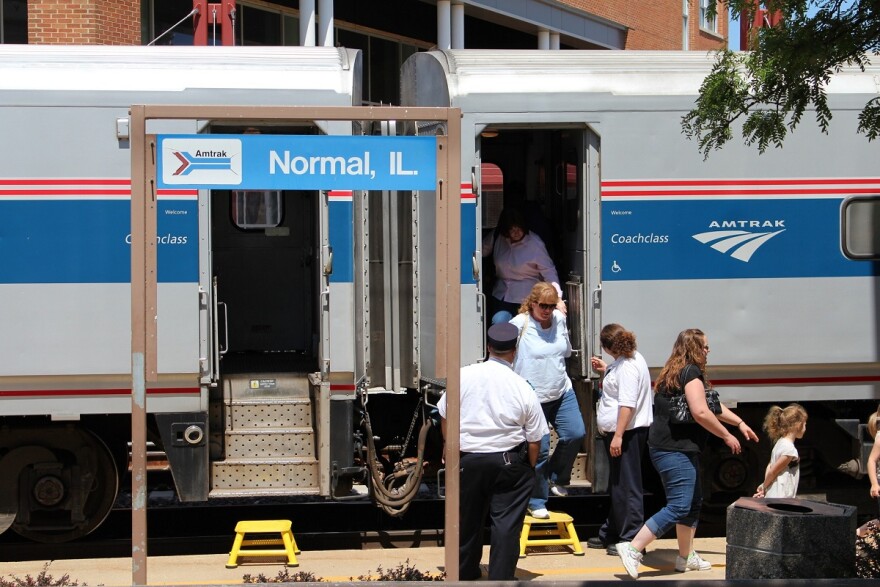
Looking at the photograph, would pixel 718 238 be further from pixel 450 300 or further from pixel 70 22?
pixel 70 22

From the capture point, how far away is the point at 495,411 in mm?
6516

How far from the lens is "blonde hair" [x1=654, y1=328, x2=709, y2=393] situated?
749 centimetres

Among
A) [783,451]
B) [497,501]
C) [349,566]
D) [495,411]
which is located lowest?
[349,566]

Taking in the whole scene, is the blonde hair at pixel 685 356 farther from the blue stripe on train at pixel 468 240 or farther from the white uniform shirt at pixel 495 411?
the blue stripe on train at pixel 468 240

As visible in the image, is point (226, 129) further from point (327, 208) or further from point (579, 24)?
point (579, 24)

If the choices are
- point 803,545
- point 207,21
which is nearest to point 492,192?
point 803,545

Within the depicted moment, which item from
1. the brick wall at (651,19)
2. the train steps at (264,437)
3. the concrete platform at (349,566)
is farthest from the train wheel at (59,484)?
the brick wall at (651,19)

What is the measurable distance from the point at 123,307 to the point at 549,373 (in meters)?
3.04

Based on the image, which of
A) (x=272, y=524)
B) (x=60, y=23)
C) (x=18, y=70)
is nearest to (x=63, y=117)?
(x=18, y=70)

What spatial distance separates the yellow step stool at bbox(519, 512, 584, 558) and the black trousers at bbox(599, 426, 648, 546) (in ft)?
1.17

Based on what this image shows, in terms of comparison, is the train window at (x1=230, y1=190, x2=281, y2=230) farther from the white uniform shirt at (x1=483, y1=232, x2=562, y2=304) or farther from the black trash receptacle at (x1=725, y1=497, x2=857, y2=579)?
the black trash receptacle at (x1=725, y1=497, x2=857, y2=579)

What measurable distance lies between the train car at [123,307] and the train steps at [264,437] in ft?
0.03

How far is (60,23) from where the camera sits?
15695mm

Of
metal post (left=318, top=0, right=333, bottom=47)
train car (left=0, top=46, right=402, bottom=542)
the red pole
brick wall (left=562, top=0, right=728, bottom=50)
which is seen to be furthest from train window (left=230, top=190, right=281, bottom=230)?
brick wall (left=562, top=0, right=728, bottom=50)
